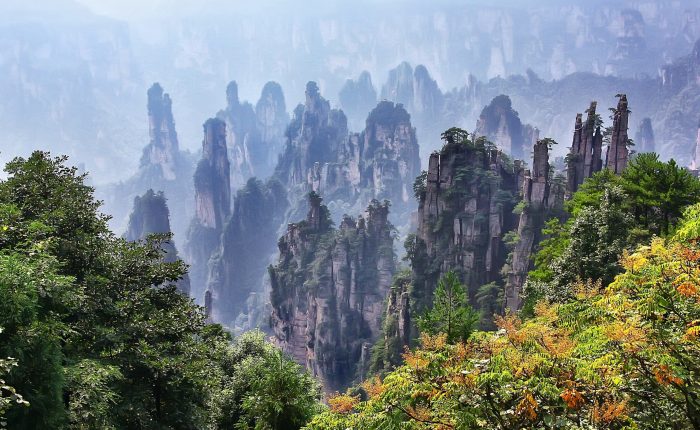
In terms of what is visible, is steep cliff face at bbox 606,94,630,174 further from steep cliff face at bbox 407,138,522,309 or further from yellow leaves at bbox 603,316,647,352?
yellow leaves at bbox 603,316,647,352

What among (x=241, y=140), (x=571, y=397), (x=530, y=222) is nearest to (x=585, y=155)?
(x=530, y=222)

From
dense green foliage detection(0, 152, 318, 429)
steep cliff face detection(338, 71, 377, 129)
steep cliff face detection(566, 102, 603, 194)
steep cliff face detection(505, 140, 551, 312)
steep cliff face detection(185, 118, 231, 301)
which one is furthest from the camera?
steep cliff face detection(338, 71, 377, 129)

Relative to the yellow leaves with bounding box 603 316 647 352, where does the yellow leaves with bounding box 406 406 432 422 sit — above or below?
below

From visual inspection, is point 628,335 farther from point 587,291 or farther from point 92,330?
point 92,330

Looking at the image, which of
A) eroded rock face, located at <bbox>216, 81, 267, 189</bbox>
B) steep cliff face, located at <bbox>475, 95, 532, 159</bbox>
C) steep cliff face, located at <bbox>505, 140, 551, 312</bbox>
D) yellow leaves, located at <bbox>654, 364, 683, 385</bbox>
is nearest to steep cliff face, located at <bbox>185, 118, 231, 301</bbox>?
eroded rock face, located at <bbox>216, 81, 267, 189</bbox>

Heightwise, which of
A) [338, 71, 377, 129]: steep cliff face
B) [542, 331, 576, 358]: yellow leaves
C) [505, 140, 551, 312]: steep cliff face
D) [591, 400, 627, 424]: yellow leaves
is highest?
[338, 71, 377, 129]: steep cliff face

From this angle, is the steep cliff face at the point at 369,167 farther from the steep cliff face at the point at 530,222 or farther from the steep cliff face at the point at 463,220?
the steep cliff face at the point at 530,222

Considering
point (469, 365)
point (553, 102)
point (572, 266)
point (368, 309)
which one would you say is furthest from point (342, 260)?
point (553, 102)

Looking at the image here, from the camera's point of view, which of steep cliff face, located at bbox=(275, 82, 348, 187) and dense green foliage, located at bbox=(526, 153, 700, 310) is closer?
dense green foliage, located at bbox=(526, 153, 700, 310)
